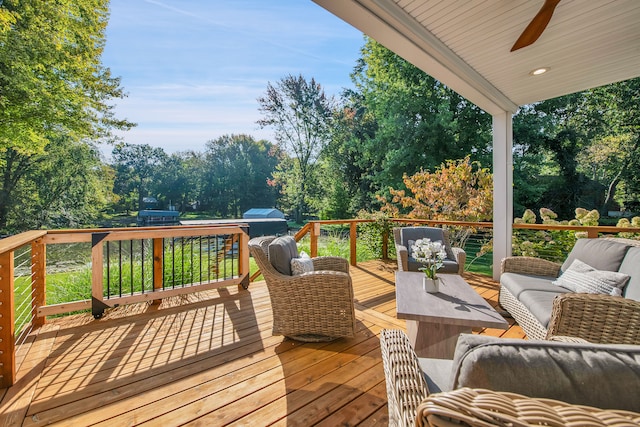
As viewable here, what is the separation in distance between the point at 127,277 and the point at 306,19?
21.2ft

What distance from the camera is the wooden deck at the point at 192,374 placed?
159 cm

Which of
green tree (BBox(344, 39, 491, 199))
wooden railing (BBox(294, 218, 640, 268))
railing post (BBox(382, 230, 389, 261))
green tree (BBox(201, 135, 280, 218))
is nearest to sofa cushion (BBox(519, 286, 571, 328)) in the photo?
wooden railing (BBox(294, 218, 640, 268))

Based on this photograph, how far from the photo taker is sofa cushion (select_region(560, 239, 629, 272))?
2393 mm

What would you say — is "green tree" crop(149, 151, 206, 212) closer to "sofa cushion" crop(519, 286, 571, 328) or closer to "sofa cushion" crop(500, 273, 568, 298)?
"sofa cushion" crop(500, 273, 568, 298)

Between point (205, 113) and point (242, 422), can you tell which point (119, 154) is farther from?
point (242, 422)

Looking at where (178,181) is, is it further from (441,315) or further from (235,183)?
(441,315)

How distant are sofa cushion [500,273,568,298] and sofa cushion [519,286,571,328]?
0.07 metres

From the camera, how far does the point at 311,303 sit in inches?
93.4

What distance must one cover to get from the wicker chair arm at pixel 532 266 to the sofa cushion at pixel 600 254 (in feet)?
0.32

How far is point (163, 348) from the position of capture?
7.66 ft

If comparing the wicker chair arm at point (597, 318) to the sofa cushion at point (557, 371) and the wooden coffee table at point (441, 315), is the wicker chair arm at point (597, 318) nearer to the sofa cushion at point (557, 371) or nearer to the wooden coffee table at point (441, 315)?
the wooden coffee table at point (441, 315)

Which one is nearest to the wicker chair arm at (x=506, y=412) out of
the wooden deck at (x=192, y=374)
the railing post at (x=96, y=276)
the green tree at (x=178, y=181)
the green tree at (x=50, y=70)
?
the wooden deck at (x=192, y=374)

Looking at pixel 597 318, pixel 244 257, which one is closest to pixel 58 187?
pixel 244 257

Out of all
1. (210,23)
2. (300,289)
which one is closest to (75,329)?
(300,289)
